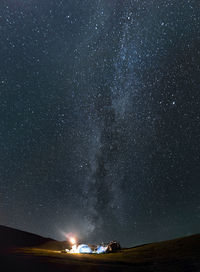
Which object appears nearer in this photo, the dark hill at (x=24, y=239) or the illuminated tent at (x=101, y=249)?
the illuminated tent at (x=101, y=249)

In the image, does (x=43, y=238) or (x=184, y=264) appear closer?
(x=184, y=264)

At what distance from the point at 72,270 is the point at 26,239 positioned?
139 feet

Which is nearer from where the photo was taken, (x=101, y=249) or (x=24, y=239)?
(x=101, y=249)

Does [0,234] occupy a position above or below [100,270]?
above

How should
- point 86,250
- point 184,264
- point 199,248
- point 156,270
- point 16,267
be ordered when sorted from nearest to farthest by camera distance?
point 16,267
point 156,270
point 184,264
point 199,248
point 86,250

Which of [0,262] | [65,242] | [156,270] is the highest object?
[65,242]

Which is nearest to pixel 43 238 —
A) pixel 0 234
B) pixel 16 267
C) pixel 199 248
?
pixel 0 234

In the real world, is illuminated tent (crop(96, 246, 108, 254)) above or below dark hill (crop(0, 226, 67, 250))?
below

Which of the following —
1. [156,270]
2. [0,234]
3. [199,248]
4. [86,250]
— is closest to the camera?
[156,270]

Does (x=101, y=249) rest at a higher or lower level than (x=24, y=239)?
lower

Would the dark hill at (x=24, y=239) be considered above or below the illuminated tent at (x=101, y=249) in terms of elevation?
above

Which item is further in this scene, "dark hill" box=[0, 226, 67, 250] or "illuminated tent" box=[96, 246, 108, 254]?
"dark hill" box=[0, 226, 67, 250]

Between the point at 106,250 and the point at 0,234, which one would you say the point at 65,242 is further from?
the point at 106,250

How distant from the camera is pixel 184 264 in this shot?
1908 centimetres
